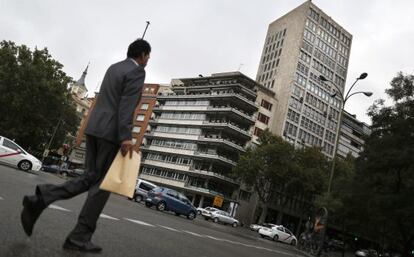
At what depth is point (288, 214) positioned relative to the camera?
7706 cm

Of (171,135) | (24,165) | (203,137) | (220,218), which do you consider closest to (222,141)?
(203,137)

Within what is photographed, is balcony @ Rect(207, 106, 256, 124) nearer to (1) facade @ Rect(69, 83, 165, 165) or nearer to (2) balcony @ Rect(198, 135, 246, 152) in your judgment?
(2) balcony @ Rect(198, 135, 246, 152)

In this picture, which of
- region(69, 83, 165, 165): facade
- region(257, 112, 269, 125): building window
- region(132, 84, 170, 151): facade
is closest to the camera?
region(257, 112, 269, 125): building window

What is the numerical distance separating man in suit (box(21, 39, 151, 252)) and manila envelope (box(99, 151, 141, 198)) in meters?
0.08

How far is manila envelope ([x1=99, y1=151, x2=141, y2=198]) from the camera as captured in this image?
370cm

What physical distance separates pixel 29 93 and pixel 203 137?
114 ft

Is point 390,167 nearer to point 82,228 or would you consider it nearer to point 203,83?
point 82,228

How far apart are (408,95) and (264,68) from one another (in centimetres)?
7032

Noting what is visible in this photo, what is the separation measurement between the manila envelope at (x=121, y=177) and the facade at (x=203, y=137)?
66139 millimetres

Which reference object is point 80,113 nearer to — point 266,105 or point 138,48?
point 266,105

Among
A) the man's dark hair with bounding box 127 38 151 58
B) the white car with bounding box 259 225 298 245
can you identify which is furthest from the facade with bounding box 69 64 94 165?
the man's dark hair with bounding box 127 38 151 58

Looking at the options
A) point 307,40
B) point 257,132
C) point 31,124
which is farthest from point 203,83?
point 31,124

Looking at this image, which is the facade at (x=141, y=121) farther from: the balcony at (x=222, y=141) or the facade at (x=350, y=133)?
the facade at (x=350, y=133)

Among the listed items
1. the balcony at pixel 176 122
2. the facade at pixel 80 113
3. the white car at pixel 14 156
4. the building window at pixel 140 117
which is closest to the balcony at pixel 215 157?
the balcony at pixel 176 122
